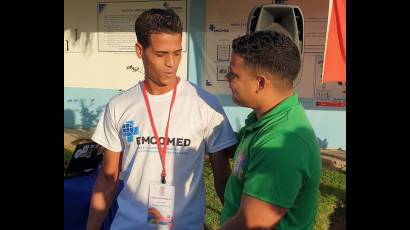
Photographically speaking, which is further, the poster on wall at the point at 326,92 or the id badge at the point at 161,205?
the poster on wall at the point at 326,92

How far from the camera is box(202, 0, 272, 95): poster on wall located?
7.67 m

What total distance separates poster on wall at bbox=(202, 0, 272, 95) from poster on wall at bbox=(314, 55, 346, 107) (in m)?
1.39

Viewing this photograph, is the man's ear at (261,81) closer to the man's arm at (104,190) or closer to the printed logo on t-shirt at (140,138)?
the printed logo on t-shirt at (140,138)

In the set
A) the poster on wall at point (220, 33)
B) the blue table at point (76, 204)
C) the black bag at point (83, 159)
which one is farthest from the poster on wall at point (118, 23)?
the blue table at point (76, 204)

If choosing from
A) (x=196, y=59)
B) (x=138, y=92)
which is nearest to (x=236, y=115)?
(x=196, y=59)

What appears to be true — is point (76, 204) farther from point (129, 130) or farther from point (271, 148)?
point (271, 148)

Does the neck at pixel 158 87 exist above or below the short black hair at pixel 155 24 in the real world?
below

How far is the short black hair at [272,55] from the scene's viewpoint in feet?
5.64

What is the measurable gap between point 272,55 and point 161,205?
95 cm

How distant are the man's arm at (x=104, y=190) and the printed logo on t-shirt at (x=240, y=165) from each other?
0.82 meters

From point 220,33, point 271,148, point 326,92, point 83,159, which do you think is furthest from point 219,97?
point 271,148

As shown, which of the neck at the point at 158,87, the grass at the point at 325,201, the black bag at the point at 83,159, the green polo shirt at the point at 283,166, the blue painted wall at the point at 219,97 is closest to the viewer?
the green polo shirt at the point at 283,166

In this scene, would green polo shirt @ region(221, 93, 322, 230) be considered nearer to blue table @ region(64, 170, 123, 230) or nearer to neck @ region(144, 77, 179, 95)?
neck @ region(144, 77, 179, 95)

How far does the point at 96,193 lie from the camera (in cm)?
243
